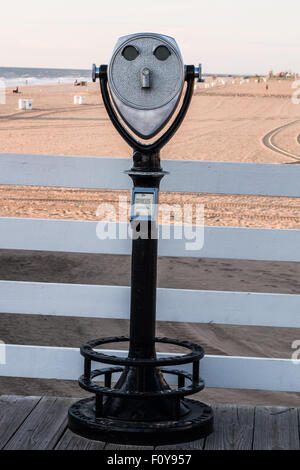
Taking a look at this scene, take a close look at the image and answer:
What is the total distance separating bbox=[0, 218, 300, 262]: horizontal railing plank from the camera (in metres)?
3.01

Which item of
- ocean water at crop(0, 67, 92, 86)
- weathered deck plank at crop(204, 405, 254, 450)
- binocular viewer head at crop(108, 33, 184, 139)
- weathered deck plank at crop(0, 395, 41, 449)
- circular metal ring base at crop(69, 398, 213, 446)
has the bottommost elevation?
weathered deck plank at crop(204, 405, 254, 450)

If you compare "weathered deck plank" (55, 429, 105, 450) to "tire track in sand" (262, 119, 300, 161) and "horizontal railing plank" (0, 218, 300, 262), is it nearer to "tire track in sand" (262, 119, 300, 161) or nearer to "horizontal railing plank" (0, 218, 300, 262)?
"horizontal railing plank" (0, 218, 300, 262)

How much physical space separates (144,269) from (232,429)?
67 cm

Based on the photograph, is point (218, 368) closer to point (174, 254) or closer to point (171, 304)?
point (171, 304)

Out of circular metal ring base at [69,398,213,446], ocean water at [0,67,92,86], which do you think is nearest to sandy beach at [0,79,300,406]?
circular metal ring base at [69,398,213,446]

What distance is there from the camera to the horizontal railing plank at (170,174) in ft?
9.87

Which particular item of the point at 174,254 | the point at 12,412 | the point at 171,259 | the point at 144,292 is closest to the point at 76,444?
the point at 12,412

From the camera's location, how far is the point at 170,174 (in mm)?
3070

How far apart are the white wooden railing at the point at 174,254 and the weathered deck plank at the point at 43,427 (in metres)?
0.17

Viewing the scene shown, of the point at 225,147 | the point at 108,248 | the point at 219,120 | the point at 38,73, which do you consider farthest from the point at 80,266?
the point at 38,73

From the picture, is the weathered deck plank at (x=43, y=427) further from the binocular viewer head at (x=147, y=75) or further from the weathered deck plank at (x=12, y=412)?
the binocular viewer head at (x=147, y=75)

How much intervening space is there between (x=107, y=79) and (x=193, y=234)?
0.72 meters

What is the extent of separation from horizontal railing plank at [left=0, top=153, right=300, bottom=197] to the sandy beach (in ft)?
4.80

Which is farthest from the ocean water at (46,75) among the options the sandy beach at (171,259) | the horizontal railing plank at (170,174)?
the horizontal railing plank at (170,174)
